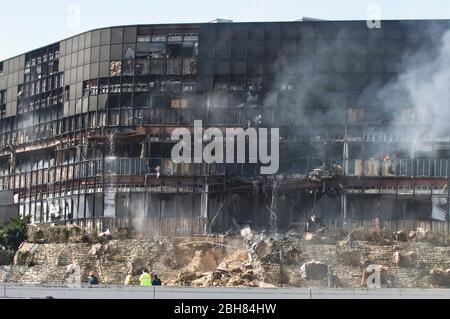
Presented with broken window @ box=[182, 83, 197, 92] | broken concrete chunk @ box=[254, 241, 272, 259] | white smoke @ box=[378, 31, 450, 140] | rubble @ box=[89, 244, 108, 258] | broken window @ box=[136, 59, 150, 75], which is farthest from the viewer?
broken window @ box=[136, 59, 150, 75]

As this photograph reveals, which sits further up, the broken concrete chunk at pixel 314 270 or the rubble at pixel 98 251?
the rubble at pixel 98 251

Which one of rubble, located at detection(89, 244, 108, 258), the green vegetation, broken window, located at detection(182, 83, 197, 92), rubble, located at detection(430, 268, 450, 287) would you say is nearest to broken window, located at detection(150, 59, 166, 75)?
broken window, located at detection(182, 83, 197, 92)

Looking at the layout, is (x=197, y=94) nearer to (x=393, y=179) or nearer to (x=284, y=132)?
(x=284, y=132)

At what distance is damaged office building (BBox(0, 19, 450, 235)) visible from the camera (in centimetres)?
6900

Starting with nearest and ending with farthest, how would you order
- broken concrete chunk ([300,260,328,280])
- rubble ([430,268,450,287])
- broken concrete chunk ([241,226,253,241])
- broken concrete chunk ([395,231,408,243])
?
1. rubble ([430,268,450,287])
2. broken concrete chunk ([300,260,328,280])
3. broken concrete chunk ([395,231,408,243])
4. broken concrete chunk ([241,226,253,241])

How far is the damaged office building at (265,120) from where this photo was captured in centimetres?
6900

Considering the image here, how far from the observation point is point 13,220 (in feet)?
246

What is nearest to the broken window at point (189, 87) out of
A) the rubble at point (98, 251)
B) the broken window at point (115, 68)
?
the broken window at point (115, 68)

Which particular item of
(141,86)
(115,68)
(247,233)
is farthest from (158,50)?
(247,233)

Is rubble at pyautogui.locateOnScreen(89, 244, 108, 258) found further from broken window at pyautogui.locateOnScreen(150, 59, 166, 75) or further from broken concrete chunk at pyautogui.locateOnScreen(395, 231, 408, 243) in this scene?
broken concrete chunk at pyautogui.locateOnScreen(395, 231, 408, 243)

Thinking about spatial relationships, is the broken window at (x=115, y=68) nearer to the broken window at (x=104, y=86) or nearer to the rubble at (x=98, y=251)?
the broken window at (x=104, y=86)

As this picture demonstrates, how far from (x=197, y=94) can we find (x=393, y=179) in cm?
1247
